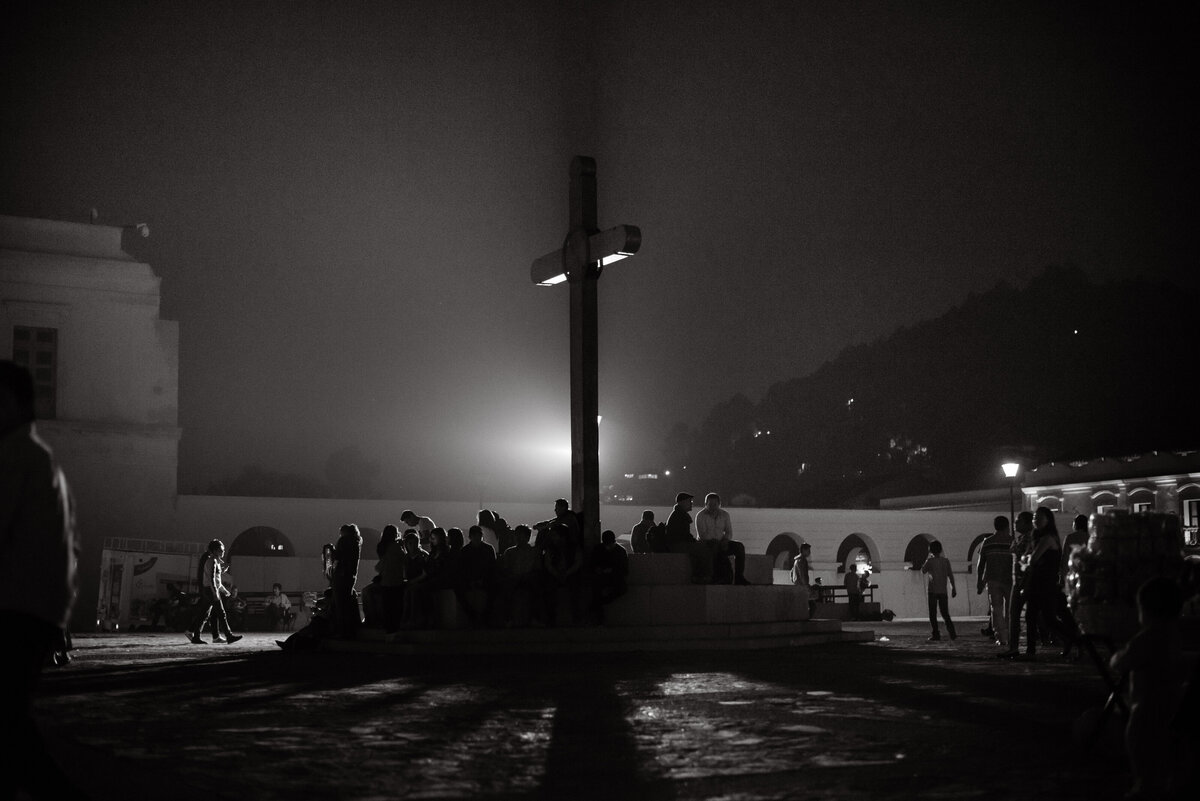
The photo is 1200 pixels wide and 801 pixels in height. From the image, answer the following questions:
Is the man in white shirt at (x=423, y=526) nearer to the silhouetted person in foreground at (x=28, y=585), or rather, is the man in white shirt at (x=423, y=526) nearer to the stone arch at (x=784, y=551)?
the silhouetted person in foreground at (x=28, y=585)

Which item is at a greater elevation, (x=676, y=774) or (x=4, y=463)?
(x=4, y=463)

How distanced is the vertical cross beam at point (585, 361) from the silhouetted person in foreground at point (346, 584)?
278 cm

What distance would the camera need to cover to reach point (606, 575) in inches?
560

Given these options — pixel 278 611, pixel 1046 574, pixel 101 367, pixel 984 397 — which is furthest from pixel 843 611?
pixel 984 397

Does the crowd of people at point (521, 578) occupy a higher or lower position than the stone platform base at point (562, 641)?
higher

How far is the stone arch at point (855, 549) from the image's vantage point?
39125 mm

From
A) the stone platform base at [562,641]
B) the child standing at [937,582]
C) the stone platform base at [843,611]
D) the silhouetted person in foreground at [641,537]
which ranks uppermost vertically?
the silhouetted person in foreground at [641,537]

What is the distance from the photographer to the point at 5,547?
4160mm

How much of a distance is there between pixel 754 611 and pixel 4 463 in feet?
40.2

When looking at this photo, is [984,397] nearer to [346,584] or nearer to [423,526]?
[423,526]

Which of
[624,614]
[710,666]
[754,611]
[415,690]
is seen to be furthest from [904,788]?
[754,611]

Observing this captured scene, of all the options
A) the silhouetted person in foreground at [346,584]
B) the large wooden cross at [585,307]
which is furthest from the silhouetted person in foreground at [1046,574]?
the silhouetted person in foreground at [346,584]

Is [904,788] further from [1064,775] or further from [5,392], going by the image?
[5,392]

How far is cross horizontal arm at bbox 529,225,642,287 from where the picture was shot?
47.0 feet
